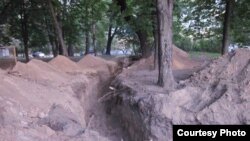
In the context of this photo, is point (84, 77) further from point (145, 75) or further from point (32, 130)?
point (32, 130)

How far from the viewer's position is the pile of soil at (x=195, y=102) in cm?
842

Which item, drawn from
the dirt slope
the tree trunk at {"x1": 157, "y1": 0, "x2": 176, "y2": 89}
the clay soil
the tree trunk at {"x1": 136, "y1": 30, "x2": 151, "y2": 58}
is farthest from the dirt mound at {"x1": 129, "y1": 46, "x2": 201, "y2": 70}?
the tree trunk at {"x1": 157, "y1": 0, "x2": 176, "y2": 89}

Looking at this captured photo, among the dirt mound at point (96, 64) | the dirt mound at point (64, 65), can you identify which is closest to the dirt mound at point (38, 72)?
the dirt mound at point (64, 65)

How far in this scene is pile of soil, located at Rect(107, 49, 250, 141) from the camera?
8422 mm

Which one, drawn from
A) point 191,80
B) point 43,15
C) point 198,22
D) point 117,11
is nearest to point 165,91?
point 191,80

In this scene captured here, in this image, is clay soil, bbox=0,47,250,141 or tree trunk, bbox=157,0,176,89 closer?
clay soil, bbox=0,47,250,141

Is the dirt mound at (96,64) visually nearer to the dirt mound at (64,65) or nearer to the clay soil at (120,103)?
the dirt mound at (64,65)

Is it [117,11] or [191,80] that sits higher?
[117,11]

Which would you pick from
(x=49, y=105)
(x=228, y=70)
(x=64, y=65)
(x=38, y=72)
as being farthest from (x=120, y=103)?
(x=64, y=65)

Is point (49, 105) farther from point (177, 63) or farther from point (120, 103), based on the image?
point (177, 63)

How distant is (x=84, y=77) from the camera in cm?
1459

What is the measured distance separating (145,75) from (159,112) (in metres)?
3.97

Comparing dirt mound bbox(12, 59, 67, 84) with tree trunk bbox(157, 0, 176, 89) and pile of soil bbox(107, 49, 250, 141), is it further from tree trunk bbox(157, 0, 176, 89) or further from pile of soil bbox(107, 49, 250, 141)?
tree trunk bbox(157, 0, 176, 89)

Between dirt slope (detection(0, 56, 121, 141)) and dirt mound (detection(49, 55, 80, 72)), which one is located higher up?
dirt mound (detection(49, 55, 80, 72))
